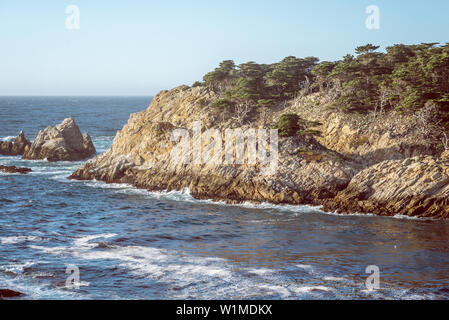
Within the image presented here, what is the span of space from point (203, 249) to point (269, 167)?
16.9m

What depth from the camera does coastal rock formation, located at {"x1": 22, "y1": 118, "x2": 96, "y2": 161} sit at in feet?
249

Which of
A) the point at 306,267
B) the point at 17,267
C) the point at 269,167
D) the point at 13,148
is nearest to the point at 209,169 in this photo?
the point at 269,167

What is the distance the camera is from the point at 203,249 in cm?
3450

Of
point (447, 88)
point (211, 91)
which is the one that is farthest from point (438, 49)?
point (211, 91)

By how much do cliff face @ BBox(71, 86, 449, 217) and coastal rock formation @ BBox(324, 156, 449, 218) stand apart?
0.28 ft

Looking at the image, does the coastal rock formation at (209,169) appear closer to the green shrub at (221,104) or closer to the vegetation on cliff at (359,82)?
the green shrub at (221,104)

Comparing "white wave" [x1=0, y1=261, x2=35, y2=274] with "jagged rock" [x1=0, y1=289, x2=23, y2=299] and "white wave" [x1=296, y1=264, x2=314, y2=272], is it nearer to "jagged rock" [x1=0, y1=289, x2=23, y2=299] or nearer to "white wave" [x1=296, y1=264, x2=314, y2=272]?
"jagged rock" [x1=0, y1=289, x2=23, y2=299]
